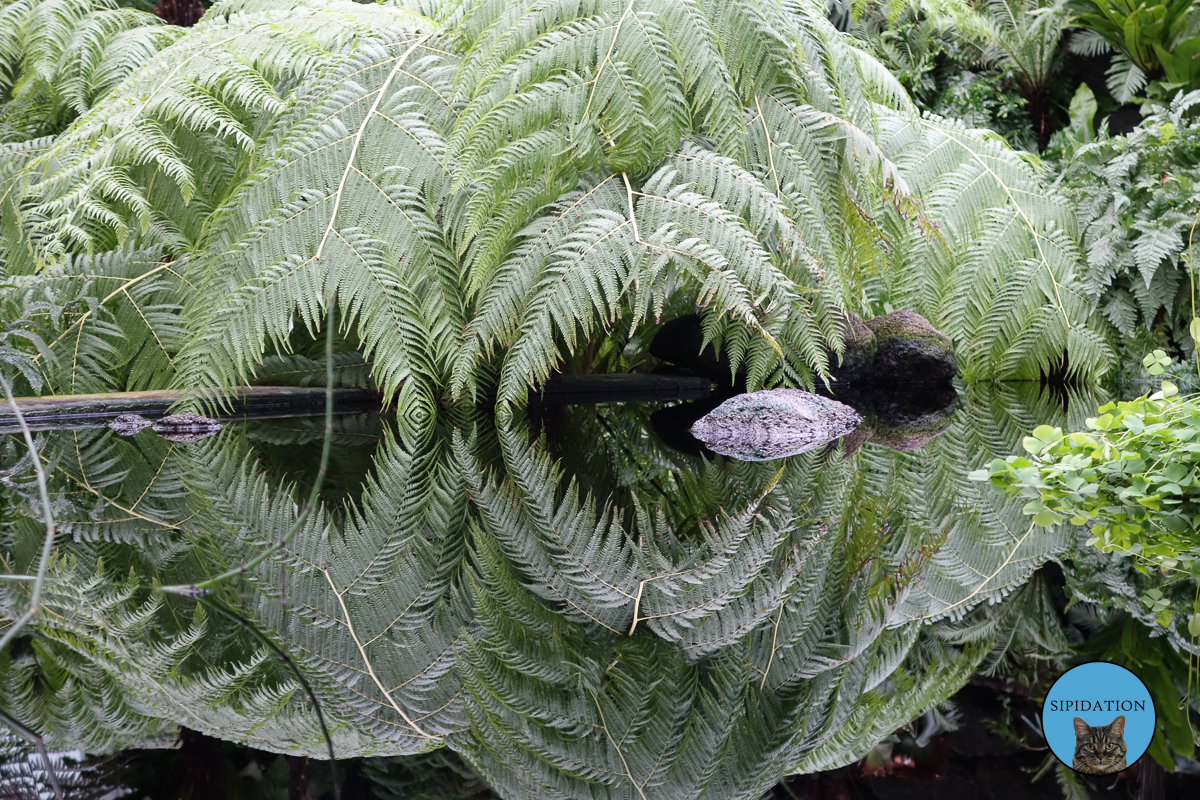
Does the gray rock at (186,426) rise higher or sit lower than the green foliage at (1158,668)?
lower

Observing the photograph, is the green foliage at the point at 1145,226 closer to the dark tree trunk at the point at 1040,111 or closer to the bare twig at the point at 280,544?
the dark tree trunk at the point at 1040,111

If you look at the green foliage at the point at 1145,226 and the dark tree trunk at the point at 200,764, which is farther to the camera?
the green foliage at the point at 1145,226

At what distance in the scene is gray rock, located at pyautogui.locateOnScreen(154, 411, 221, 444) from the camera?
2789 mm

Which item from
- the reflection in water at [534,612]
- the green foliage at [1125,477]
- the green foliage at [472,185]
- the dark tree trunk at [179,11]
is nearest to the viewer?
the reflection in water at [534,612]

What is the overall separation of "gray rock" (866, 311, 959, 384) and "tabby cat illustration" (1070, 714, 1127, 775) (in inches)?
142

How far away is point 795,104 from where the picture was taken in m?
3.10

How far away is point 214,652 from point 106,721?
16 cm

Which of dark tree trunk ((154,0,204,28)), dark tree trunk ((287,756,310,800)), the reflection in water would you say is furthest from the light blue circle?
dark tree trunk ((154,0,204,28))

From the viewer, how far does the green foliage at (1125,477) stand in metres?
1.52

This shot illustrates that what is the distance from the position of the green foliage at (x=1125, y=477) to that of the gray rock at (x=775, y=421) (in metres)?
1.15

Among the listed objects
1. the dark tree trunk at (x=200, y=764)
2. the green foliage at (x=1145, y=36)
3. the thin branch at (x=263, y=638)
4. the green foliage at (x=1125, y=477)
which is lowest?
the green foliage at (x=1145, y=36)

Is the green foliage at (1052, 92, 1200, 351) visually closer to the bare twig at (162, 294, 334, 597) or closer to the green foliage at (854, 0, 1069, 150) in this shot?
the green foliage at (854, 0, 1069, 150)

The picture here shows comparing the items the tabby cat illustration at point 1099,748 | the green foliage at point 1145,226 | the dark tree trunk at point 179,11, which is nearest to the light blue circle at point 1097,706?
the tabby cat illustration at point 1099,748

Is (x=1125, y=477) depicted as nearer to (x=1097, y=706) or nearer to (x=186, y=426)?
(x=1097, y=706)
